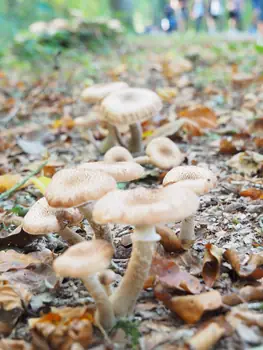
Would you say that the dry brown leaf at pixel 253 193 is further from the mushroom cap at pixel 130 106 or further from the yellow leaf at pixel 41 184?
the yellow leaf at pixel 41 184

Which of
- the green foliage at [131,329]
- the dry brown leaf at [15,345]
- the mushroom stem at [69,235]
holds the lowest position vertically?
the green foliage at [131,329]

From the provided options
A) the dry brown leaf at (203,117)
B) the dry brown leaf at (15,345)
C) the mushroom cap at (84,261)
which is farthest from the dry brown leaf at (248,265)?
the dry brown leaf at (203,117)

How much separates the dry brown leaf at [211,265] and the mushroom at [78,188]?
67 cm

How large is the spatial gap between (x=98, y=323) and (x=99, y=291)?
156mm

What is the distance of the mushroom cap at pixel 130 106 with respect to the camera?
3.47 metres

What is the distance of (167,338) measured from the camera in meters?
1.82

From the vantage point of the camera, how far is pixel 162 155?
3.46 metres

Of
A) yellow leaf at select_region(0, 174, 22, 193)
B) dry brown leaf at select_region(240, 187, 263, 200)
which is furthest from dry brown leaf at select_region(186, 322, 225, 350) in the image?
yellow leaf at select_region(0, 174, 22, 193)

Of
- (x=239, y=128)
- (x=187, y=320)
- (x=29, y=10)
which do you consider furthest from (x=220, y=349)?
(x=29, y=10)

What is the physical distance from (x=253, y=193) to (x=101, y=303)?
1.69m

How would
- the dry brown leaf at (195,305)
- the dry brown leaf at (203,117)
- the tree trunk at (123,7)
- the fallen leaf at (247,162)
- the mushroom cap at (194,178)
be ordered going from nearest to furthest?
the dry brown leaf at (195,305) < the mushroom cap at (194,178) < the fallen leaf at (247,162) < the dry brown leaf at (203,117) < the tree trunk at (123,7)

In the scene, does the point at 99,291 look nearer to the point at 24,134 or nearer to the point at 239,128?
the point at 239,128

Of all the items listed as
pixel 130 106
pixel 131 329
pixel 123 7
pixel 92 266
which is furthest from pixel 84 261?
pixel 123 7

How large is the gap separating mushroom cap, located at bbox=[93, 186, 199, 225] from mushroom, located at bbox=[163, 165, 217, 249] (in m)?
0.22
